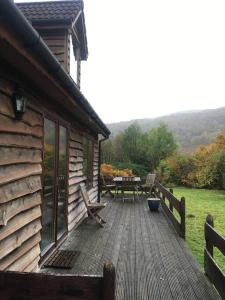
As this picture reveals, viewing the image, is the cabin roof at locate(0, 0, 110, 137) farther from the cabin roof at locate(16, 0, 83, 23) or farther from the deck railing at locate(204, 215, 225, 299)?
the cabin roof at locate(16, 0, 83, 23)

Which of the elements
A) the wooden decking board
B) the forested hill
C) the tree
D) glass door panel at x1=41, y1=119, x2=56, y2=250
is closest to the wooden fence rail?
the wooden decking board

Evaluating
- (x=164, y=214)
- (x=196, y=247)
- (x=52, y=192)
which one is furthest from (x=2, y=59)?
(x=164, y=214)

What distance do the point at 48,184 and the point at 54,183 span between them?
353mm

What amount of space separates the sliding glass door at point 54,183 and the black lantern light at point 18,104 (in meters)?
1.25

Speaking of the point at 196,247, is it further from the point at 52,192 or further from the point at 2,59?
the point at 2,59

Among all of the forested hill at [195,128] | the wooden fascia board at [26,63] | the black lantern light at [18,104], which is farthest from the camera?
the forested hill at [195,128]

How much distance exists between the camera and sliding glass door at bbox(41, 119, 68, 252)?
4.92 m

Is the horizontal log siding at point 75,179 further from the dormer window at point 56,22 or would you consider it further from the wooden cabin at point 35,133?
the dormer window at point 56,22

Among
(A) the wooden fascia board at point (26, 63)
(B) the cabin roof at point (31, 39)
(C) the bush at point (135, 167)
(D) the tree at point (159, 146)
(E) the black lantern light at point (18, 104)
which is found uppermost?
(D) the tree at point (159, 146)

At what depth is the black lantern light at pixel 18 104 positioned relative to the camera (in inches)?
135

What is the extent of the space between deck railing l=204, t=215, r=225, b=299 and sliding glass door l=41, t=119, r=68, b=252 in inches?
90.8

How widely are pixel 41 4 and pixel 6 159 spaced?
5157 millimetres

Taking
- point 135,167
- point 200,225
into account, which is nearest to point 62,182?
point 200,225

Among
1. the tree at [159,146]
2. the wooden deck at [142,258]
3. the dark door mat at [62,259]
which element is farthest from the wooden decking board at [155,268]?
the tree at [159,146]
